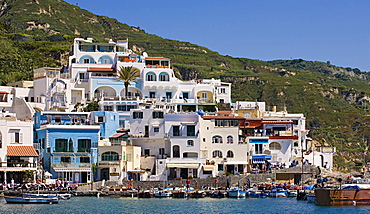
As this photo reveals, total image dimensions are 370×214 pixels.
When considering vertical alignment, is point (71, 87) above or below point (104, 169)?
above

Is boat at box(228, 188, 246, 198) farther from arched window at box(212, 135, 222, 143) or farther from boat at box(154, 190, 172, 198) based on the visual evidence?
arched window at box(212, 135, 222, 143)

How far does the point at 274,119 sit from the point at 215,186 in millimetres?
19100

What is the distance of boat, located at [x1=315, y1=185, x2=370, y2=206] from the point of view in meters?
67.4

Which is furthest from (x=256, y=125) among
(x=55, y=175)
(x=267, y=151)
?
(x=55, y=175)

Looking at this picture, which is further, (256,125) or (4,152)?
(256,125)

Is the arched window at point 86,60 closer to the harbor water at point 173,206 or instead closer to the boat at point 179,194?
the harbor water at point 173,206

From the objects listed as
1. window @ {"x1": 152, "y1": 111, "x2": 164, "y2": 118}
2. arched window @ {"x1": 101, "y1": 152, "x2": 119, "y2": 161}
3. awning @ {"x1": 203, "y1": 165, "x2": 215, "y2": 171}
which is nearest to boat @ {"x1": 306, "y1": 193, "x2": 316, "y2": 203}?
awning @ {"x1": 203, "y1": 165, "x2": 215, "y2": 171}

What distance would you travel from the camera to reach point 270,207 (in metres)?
69.5

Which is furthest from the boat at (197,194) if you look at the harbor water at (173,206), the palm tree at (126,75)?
the palm tree at (126,75)

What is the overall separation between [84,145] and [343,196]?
31.7 metres

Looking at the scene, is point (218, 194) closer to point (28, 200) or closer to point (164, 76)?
point (28, 200)

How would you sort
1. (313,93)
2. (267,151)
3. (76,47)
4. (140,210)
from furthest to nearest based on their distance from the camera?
1. (313,93)
2. (76,47)
3. (267,151)
4. (140,210)

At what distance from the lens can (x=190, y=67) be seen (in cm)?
16362

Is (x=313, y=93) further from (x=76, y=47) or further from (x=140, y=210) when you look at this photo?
(x=140, y=210)
